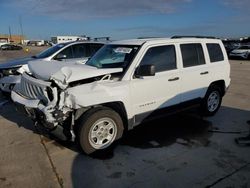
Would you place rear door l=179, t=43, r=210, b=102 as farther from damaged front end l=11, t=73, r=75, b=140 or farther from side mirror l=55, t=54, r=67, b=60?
side mirror l=55, t=54, r=67, b=60

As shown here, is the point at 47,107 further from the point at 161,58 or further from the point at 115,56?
the point at 161,58

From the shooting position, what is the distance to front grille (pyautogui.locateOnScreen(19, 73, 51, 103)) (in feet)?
15.2

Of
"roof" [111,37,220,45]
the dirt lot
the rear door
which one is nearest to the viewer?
the dirt lot

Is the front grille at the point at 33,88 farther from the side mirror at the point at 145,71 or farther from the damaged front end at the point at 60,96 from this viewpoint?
the side mirror at the point at 145,71

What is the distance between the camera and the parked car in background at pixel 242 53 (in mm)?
26547

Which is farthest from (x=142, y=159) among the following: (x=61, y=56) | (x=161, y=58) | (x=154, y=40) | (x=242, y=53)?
(x=242, y=53)

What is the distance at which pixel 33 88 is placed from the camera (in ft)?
16.2

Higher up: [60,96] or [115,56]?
[115,56]

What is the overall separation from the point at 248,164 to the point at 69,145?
2.98m

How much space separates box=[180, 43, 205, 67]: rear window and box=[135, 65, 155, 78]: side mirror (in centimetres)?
126

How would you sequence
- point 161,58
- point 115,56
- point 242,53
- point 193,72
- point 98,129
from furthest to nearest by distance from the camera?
point 242,53, point 193,72, point 115,56, point 161,58, point 98,129

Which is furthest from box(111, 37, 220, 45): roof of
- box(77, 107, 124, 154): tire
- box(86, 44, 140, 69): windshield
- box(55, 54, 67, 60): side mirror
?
box(55, 54, 67, 60): side mirror

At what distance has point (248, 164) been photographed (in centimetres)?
442

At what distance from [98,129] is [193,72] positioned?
8.17 ft
